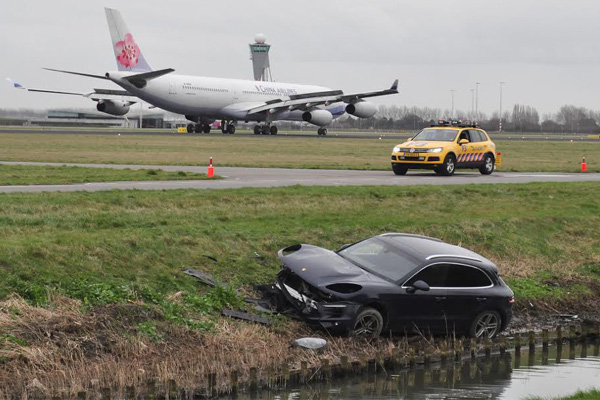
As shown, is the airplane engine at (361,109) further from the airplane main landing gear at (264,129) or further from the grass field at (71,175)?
the grass field at (71,175)

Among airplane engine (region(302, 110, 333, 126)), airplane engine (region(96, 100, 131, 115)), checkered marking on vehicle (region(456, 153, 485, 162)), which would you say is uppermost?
airplane engine (region(96, 100, 131, 115))

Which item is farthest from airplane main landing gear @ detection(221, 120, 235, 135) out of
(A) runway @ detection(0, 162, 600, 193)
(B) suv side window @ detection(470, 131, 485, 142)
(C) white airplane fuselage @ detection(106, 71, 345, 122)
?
(B) suv side window @ detection(470, 131, 485, 142)

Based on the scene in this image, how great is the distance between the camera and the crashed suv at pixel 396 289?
1616 cm

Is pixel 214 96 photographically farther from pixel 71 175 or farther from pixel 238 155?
pixel 71 175

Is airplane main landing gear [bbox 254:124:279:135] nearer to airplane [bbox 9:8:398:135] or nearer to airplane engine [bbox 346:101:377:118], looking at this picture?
airplane [bbox 9:8:398:135]

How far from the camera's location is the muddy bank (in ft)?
44.8

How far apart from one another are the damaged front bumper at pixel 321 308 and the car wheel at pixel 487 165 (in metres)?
27.2

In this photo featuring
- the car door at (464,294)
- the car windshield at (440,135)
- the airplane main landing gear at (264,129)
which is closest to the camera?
the car door at (464,294)

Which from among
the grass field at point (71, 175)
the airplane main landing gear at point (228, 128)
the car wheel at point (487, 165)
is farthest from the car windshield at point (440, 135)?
the airplane main landing gear at point (228, 128)

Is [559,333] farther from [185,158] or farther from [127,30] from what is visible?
[127,30]

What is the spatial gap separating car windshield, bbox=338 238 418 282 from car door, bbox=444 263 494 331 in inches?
32.5

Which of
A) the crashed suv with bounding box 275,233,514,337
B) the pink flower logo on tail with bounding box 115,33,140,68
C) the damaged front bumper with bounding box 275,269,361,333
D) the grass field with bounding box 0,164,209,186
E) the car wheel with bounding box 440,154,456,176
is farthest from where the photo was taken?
the pink flower logo on tail with bounding box 115,33,140,68

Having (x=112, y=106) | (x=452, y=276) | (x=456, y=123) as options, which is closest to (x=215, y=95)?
(x=112, y=106)

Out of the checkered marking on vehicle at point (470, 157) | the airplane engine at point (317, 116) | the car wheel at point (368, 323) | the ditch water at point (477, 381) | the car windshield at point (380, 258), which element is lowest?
the ditch water at point (477, 381)
